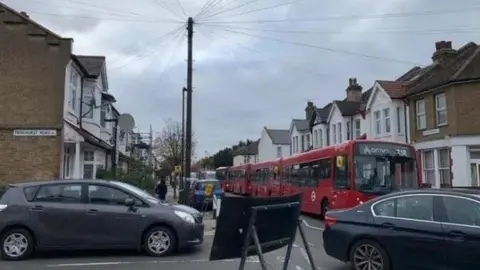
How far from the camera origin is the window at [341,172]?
17859 mm

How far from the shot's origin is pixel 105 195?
35.9 ft

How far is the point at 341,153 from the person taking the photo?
727 inches

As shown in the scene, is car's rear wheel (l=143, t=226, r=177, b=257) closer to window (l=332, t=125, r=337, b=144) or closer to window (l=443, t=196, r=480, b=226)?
window (l=443, t=196, r=480, b=226)

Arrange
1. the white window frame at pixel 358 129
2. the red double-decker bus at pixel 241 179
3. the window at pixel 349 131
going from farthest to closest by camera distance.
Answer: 1. the red double-decker bus at pixel 241 179
2. the window at pixel 349 131
3. the white window frame at pixel 358 129

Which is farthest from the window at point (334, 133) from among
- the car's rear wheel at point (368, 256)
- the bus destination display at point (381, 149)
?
the car's rear wheel at point (368, 256)

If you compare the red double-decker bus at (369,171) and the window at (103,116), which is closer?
the red double-decker bus at (369,171)

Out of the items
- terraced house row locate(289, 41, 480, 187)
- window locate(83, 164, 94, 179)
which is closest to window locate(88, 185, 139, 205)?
window locate(83, 164, 94, 179)

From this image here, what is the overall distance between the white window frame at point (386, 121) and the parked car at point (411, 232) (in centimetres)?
2542

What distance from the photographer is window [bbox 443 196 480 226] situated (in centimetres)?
747

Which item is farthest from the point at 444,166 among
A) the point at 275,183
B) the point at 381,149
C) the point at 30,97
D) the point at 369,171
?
the point at 30,97

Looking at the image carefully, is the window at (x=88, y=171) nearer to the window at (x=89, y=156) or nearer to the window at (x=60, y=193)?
the window at (x=89, y=156)

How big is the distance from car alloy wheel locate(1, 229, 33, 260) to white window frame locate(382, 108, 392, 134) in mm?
26676

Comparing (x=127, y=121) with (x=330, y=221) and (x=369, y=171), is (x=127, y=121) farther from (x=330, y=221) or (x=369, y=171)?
(x=330, y=221)

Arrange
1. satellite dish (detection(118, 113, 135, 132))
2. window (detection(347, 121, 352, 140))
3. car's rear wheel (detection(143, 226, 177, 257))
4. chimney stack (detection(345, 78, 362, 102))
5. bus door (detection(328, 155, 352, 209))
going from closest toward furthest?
car's rear wheel (detection(143, 226, 177, 257))
bus door (detection(328, 155, 352, 209))
satellite dish (detection(118, 113, 135, 132))
window (detection(347, 121, 352, 140))
chimney stack (detection(345, 78, 362, 102))
